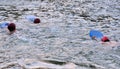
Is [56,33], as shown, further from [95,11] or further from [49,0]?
[49,0]

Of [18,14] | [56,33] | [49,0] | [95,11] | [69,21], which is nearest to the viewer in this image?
[56,33]

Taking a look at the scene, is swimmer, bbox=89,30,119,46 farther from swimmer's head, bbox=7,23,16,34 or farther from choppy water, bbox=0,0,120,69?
swimmer's head, bbox=7,23,16,34

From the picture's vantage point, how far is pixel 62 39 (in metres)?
7.12

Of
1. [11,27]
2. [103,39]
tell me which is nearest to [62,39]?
[103,39]

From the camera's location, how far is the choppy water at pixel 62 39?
18.5 ft

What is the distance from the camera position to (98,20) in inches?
377

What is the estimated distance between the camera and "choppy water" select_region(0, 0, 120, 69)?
562 centimetres

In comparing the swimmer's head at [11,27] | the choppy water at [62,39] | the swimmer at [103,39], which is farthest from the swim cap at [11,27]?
the swimmer at [103,39]

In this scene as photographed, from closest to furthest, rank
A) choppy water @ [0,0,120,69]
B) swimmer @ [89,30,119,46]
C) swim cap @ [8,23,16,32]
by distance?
choppy water @ [0,0,120,69], swimmer @ [89,30,119,46], swim cap @ [8,23,16,32]

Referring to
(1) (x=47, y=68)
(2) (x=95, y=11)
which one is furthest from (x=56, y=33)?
(2) (x=95, y=11)

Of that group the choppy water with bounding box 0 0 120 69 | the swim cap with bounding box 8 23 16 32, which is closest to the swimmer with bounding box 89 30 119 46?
the choppy water with bounding box 0 0 120 69

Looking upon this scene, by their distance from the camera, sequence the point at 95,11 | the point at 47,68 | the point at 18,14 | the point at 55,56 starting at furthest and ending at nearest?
1. the point at 95,11
2. the point at 18,14
3. the point at 55,56
4. the point at 47,68

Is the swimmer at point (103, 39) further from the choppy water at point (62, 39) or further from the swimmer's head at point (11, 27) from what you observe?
the swimmer's head at point (11, 27)

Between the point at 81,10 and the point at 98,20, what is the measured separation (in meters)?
2.16
